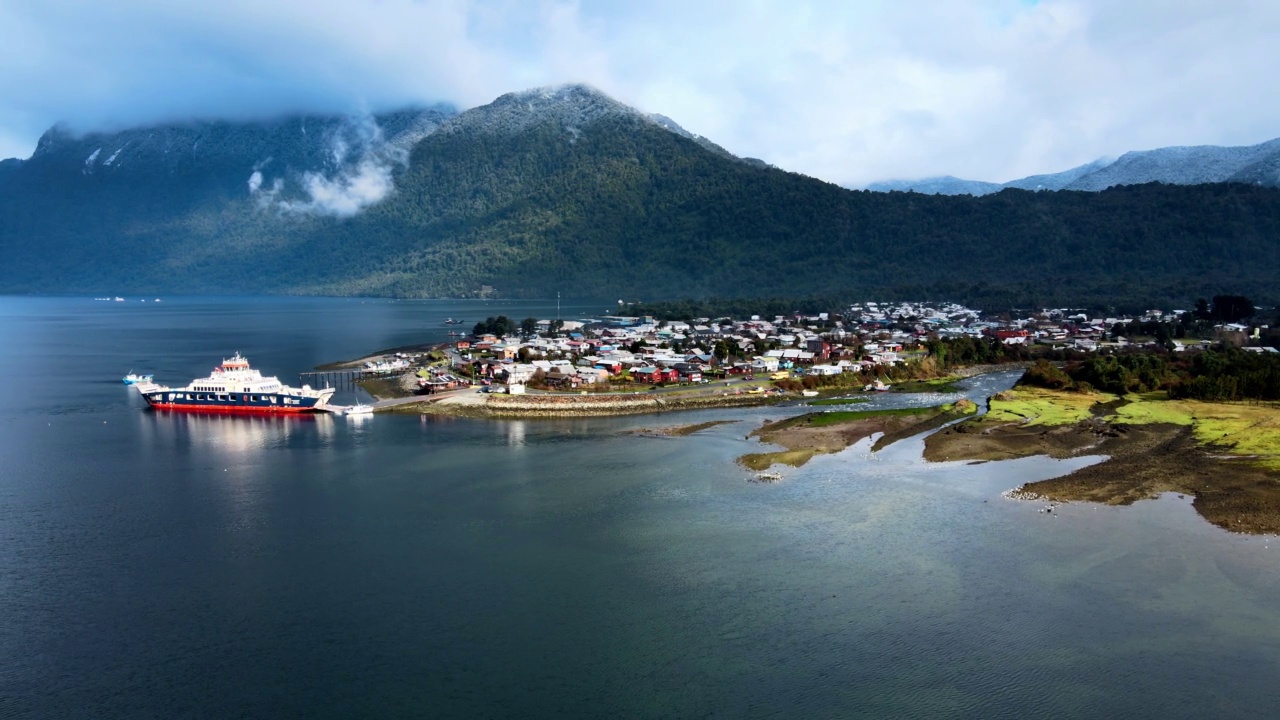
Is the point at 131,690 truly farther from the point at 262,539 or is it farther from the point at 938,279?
the point at 938,279

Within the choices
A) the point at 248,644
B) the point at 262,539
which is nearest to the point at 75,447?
the point at 262,539

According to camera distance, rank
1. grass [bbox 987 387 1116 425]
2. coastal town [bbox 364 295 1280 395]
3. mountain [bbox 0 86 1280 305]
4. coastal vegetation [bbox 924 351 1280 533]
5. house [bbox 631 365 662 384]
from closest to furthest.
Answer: coastal vegetation [bbox 924 351 1280 533], grass [bbox 987 387 1116 425], house [bbox 631 365 662 384], coastal town [bbox 364 295 1280 395], mountain [bbox 0 86 1280 305]

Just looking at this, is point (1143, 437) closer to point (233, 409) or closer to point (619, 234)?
point (233, 409)

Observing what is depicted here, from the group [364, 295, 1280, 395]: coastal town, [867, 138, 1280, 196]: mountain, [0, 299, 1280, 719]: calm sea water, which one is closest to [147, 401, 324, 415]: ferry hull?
[364, 295, 1280, 395]: coastal town

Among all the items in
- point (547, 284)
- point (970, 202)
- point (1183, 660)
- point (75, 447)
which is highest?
point (970, 202)

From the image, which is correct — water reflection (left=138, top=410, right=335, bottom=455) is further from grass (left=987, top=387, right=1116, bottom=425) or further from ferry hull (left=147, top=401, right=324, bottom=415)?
grass (left=987, top=387, right=1116, bottom=425)

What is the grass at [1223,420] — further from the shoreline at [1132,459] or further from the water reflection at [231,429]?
the water reflection at [231,429]
